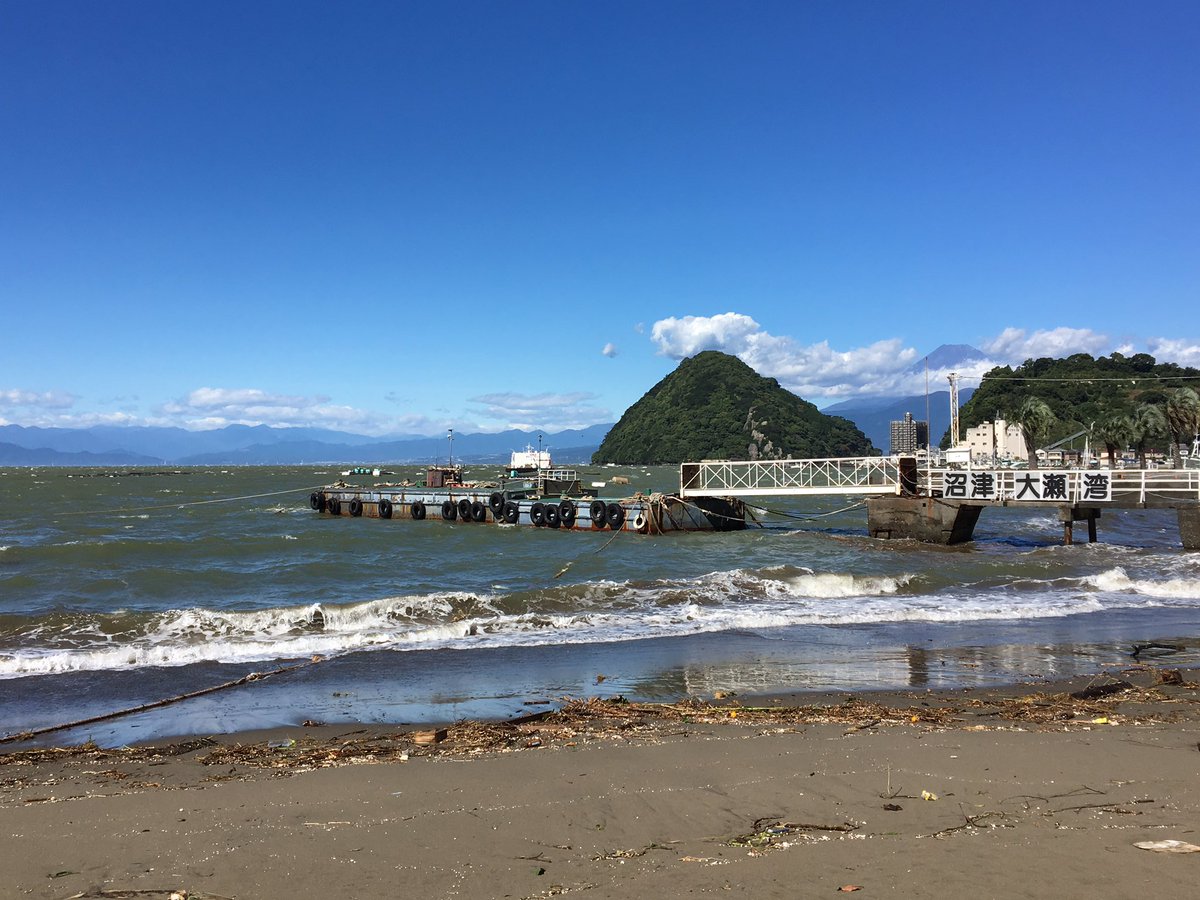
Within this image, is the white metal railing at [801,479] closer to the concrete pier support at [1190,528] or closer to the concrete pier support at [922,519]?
the concrete pier support at [922,519]

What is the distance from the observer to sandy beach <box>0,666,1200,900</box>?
4.60 m

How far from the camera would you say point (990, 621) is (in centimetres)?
1548

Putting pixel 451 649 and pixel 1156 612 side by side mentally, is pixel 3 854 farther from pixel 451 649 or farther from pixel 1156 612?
pixel 1156 612

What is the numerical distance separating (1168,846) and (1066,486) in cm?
2826

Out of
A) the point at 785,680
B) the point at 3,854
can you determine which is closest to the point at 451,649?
the point at 785,680

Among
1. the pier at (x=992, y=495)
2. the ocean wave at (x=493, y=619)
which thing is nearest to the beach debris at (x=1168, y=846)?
the ocean wave at (x=493, y=619)

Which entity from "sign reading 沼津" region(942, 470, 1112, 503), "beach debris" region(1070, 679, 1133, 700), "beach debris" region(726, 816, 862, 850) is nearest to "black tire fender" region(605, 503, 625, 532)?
"sign reading 沼津" region(942, 470, 1112, 503)

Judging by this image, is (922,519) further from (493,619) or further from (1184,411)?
(1184,411)

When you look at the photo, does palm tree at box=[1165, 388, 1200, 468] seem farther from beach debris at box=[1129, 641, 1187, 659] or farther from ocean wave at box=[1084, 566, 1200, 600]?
beach debris at box=[1129, 641, 1187, 659]

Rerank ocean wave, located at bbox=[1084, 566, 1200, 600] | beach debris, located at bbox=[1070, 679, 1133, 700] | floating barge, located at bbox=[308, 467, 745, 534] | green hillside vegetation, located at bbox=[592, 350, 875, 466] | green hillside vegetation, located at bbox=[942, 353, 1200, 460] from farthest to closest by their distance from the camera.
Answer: green hillside vegetation, located at bbox=[592, 350, 875, 466] < green hillside vegetation, located at bbox=[942, 353, 1200, 460] < floating barge, located at bbox=[308, 467, 745, 534] < ocean wave, located at bbox=[1084, 566, 1200, 600] < beach debris, located at bbox=[1070, 679, 1133, 700]

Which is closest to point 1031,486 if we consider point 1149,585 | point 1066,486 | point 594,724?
A: point 1066,486

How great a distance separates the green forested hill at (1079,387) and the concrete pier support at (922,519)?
243 feet

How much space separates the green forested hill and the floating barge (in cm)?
7331

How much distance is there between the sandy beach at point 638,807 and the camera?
460cm
